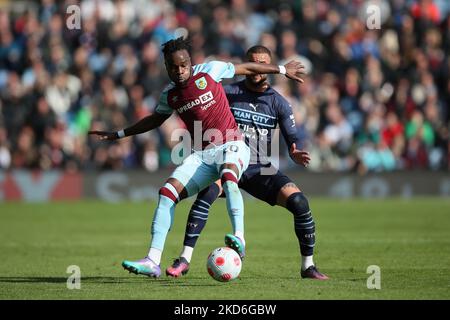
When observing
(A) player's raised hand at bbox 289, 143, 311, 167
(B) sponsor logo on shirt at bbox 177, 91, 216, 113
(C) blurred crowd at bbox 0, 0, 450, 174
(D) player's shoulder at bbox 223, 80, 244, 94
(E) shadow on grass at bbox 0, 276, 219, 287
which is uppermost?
(C) blurred crowd at bbox 0, 0, 450, 174

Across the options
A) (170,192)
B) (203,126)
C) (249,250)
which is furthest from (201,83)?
(249,250)

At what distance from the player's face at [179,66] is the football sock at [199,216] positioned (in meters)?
1.49

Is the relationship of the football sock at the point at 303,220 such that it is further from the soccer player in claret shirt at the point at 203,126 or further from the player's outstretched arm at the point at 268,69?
the player's outstretched arm at the point at 268,69

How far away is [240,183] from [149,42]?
47.9 ft

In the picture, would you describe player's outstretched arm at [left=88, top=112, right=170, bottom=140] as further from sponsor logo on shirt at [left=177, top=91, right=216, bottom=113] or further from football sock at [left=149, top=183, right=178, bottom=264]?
football sock at [left=149, top=183, right=178, bottom=264]

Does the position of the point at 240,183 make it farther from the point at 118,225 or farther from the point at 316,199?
the point at 316,199

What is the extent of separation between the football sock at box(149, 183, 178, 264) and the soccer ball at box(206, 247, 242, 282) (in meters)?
0.60

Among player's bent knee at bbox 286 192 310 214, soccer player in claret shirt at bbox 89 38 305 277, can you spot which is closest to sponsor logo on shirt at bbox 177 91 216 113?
soccer player in claret shirt at bbox 89 38 305 277

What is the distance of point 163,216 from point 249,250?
4074mm

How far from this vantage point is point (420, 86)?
24.8 metres

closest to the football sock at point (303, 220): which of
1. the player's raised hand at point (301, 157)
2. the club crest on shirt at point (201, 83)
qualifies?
the player's raised hand at point (301, 157)

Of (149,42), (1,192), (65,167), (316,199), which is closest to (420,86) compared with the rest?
(316,199)

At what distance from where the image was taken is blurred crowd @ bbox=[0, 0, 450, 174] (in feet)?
76.0

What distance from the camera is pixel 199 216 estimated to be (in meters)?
10.8
